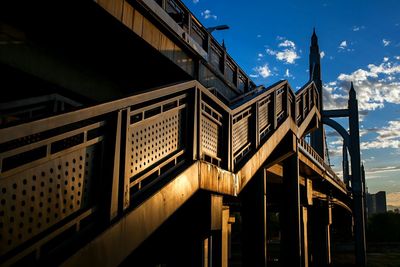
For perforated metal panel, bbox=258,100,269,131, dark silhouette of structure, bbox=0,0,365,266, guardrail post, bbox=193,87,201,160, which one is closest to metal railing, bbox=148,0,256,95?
dark silhouette of structure, bbox=0,0,365,266

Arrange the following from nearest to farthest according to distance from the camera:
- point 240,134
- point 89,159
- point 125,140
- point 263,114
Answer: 1. point 89,159
2. point 125,140
3. point 240,134
4. point 263,114

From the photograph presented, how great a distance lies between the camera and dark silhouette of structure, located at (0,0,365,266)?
3180 mm

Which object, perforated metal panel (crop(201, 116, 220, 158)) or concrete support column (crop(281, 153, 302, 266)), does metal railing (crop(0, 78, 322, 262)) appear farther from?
concrete support column (crop(281, 153, 302, 266))

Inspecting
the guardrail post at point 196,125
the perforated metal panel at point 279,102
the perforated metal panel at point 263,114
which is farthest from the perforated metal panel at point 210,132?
the perforated metal panel at point 279,102

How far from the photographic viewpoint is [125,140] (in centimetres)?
406

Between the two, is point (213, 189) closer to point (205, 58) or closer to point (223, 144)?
point (223, 144)

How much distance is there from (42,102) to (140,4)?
278 cm

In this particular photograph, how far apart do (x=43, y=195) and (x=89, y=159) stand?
68 centimetres

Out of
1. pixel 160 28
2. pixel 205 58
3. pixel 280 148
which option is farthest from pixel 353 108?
pixel 160 28

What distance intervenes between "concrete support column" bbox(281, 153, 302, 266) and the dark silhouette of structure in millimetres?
49

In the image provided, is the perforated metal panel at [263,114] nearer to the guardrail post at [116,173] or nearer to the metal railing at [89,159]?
the metal railing at [89,159]

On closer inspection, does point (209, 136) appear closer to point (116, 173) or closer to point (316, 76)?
point (116, 173)

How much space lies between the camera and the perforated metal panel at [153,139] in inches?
170

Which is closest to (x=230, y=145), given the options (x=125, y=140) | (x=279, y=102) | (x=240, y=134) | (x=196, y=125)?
(x=240, y=134)
